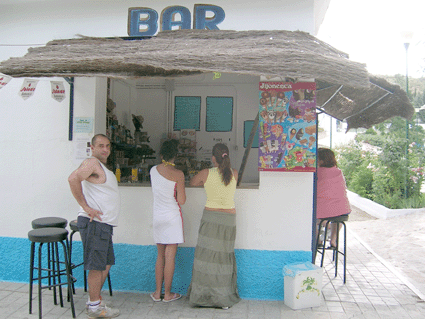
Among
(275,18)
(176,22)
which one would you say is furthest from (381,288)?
(176,22)

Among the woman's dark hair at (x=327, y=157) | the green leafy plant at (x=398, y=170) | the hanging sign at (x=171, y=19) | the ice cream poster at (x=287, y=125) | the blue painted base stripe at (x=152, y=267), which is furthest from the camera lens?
the green leafy plant at (x=398, y=170)

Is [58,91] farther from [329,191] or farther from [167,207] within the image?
[329,191]

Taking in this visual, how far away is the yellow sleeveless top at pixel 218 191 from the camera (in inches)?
156

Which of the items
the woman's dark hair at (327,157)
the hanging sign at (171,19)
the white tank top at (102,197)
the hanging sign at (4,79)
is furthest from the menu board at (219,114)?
the white tank top at (102,197)

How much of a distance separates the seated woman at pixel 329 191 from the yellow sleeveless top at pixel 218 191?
1.80m

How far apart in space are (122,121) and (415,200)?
833cm

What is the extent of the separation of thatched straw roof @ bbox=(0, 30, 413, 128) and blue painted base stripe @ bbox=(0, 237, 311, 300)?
214cm

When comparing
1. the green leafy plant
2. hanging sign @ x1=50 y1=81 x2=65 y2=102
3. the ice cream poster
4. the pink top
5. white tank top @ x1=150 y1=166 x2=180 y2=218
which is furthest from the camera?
the green leafy plant

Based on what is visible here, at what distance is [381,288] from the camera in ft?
15.9

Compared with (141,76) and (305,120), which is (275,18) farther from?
(141,76)

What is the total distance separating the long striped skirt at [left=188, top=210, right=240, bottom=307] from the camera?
13.0ft

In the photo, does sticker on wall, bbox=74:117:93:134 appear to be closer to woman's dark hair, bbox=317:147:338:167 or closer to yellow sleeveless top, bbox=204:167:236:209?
yellow sleeveless top, bbox=204:167:236:209

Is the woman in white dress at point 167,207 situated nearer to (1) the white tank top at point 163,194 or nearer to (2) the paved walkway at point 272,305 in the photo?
(1) the white tank top at point 163,194

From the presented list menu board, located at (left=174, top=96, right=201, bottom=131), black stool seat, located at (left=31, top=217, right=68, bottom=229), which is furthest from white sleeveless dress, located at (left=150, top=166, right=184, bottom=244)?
menu board, located at (left=174, top=96, right=201, bottom=131)
